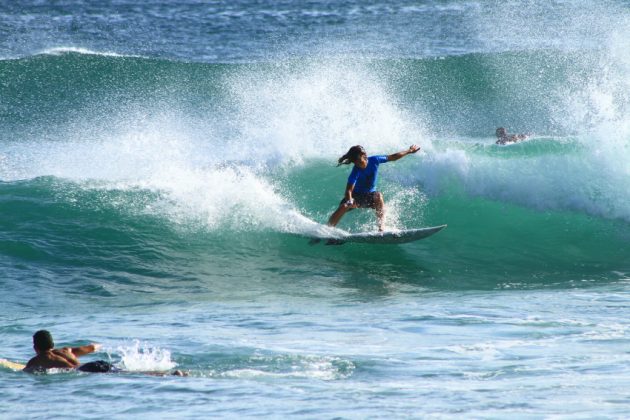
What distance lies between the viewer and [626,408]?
749 cm

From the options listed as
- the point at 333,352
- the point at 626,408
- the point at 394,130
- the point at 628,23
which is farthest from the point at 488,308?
the point at 628,23

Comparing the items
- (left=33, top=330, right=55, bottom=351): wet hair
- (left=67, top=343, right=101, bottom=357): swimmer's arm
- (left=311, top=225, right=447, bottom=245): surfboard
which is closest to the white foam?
(left=67, top=343, right=101, bottom=357): swimmer's arm

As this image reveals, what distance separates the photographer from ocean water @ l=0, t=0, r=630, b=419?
859 centimetres

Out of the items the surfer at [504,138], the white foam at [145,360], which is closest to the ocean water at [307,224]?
the white foam at [145,360]

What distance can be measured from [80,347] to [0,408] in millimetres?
1297

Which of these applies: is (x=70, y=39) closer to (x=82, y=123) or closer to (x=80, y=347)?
(x=82, y=123)

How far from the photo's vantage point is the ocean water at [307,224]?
28.2 ft

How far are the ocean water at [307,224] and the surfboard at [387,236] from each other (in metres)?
0.36

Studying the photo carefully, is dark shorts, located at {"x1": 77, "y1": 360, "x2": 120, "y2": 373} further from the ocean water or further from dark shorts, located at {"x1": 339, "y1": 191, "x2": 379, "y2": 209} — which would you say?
dark shorts, located at {"x1": 339, "y1": 191, "x2": 379, "y2": 209}

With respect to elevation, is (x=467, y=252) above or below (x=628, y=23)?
below

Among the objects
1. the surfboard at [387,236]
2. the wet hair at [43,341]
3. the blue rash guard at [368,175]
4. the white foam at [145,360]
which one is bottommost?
the white foam at [145,360]

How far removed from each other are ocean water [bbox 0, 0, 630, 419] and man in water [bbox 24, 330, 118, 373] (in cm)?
13

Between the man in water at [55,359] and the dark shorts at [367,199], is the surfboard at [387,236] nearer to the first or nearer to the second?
the dark shorts at [367,199]

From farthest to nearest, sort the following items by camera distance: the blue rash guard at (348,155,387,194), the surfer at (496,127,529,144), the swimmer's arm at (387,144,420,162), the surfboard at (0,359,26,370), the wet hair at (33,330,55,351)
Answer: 1. the surfer at (496,127,529,144)
2. the blue rash guard at (348,155,387,194)
3. the swimmer's arm at (387,144,420,162)
4. the surfboard at (0,359,26,370)
5. the wet hair at (33,330,55,351)
